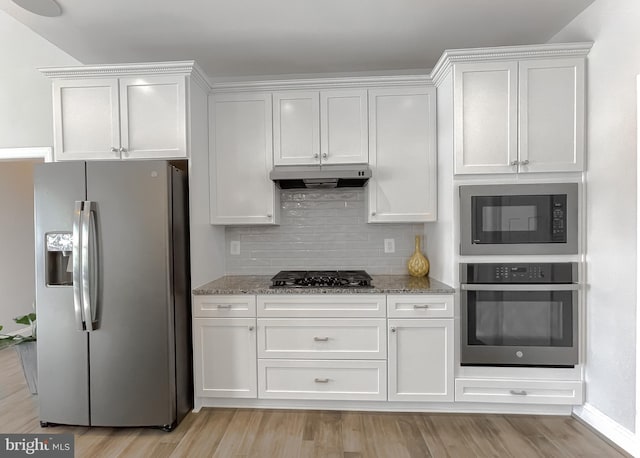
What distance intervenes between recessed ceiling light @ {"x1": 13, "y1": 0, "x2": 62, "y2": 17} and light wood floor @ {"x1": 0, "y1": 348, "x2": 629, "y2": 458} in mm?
2597

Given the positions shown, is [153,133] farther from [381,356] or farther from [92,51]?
[381,356]

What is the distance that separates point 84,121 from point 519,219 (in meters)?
2.99

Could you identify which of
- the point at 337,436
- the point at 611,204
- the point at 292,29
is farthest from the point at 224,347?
the point at 611,204

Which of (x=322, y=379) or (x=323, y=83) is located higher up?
(x=323, y=83)

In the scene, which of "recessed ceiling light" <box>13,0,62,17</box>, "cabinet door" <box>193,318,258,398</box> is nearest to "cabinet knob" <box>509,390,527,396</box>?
"cabinet door" <box>193,318,258,398</box>

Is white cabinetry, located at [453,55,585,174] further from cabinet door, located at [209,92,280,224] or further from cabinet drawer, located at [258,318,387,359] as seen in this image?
cabinet door, located at [209,92,280,224]

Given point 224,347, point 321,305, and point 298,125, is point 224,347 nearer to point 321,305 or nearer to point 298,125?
point 321,305

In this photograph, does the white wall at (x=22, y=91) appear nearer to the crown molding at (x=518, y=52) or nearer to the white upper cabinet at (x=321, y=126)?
the white upper cabinet at (x=321, y=126)

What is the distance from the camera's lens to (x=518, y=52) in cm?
229

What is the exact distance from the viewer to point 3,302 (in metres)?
4.17

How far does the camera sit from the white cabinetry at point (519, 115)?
2279mm

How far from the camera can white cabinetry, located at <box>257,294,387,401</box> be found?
2.41m

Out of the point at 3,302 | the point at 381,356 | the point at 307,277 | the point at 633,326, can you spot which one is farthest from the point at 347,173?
the point at 3,302

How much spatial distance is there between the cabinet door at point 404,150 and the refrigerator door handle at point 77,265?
1917 millimetres
